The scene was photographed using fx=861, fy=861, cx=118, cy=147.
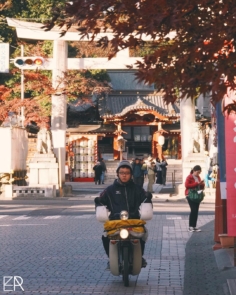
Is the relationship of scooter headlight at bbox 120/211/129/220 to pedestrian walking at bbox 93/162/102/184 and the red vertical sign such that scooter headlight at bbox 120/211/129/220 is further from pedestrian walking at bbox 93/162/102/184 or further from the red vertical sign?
pedestrian walking at bbox 93/162/102/184

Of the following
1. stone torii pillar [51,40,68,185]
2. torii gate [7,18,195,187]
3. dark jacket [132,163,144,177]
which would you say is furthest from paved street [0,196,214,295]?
dark jacket [132,163,144,177]

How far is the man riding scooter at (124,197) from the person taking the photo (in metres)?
11.4

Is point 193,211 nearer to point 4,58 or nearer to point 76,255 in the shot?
point 76,255

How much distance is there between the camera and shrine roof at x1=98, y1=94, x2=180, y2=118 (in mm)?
66688

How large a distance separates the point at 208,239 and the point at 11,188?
1930 centimetres

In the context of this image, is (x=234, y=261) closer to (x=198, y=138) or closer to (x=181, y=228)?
(x=181, y=228)

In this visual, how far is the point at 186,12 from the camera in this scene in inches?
287

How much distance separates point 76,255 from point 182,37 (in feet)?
25.1

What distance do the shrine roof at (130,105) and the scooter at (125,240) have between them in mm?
54639

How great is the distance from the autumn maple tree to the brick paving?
3841mm

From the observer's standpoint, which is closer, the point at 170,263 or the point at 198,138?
the point at 170,263

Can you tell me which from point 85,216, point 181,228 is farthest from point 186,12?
point 85,216

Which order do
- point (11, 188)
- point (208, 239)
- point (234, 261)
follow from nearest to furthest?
point (234, 261) < point (208, 239) < point (11, 188)

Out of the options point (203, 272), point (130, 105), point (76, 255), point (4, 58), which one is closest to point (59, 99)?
point (4, 58)
